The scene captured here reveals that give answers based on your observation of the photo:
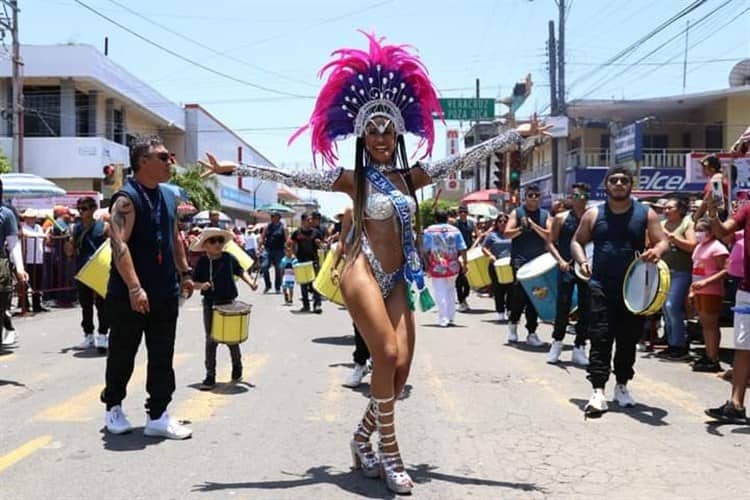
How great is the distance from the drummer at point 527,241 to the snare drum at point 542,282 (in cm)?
26

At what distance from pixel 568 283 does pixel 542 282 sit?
3.40ft

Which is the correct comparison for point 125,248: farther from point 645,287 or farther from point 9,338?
point 9,338

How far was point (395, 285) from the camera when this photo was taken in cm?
506

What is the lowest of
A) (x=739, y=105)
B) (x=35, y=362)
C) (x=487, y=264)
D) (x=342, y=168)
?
(x=35, y=362)

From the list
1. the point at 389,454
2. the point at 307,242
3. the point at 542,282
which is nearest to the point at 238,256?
the point at 389,454

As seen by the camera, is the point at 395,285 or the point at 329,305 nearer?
the point at 395,285

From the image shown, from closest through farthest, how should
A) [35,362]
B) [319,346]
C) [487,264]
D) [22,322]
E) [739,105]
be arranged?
[35,362]
[319,346]
[22,322]
[487,264]
[739,105]

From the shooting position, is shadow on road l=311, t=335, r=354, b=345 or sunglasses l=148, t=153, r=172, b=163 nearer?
sunglasses l=148, t=153, r=172, b=163

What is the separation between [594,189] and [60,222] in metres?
22.1

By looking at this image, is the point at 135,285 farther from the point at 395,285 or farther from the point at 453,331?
the point at 453,331

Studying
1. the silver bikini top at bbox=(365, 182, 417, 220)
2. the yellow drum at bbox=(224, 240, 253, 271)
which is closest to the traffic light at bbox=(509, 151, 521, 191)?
the yellow drum at bbox=(224, 240, 253, 271)

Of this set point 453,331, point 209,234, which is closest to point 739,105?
point 453,331

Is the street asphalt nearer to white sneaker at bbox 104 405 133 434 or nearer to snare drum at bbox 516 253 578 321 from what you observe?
white sneaker at bbox 104 405 133 434

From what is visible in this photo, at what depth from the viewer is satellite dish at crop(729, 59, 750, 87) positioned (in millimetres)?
34125
